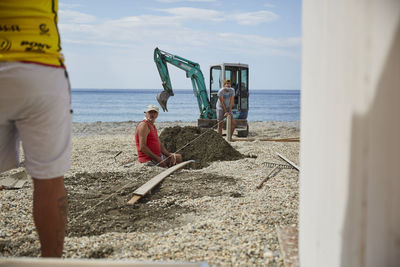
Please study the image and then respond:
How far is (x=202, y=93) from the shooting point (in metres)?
14.1

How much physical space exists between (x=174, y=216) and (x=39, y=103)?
2.19 meters

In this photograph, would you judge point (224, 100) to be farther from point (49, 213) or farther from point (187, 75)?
point (49, 213)

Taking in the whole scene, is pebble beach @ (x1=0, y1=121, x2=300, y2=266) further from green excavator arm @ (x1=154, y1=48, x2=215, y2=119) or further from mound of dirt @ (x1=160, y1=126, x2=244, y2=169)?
green excavator arm @ (x1=154, y1=48, x2=215, y2=119)

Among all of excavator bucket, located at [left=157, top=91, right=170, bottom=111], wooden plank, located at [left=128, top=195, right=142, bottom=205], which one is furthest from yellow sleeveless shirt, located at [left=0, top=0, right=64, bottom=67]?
excavator bucket, located at [left=157, top=91, right=170, bottom=111]

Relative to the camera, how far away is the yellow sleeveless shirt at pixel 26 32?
5.98ft

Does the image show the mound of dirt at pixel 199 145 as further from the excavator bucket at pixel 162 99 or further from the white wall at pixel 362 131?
the white wall at pixel 362 131

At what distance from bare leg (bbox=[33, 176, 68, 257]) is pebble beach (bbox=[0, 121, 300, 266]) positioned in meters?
0.67

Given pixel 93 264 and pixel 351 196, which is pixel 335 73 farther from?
pixel 93 264

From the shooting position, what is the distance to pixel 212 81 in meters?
14.9

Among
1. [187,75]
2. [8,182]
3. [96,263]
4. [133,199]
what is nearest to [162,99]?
[187,75]

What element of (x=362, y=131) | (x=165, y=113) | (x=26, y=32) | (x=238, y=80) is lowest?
(x=165, y=113)

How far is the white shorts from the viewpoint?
5.97 feet

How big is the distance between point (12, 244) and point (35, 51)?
6.01ft

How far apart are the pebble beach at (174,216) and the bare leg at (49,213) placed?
0.67 meters
